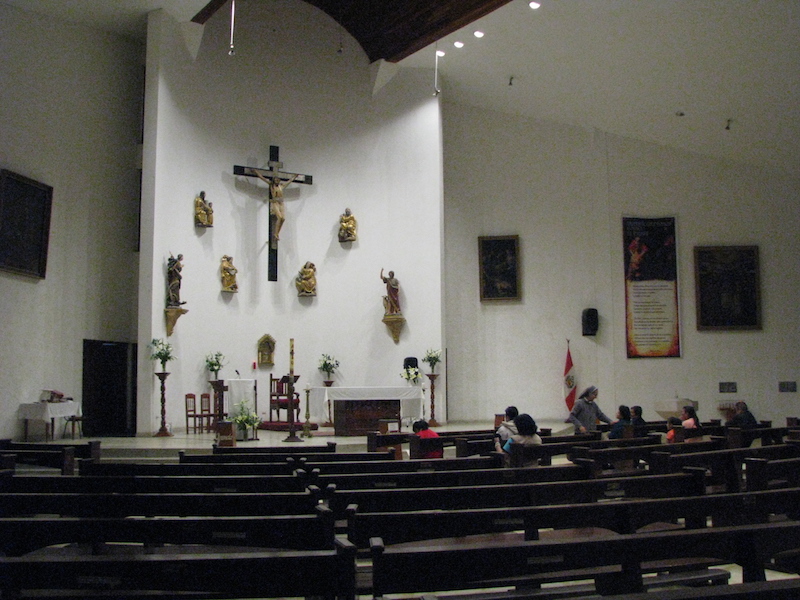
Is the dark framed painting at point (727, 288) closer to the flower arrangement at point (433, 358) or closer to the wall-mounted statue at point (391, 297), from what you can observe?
the flower arrangement at point (433, 358)

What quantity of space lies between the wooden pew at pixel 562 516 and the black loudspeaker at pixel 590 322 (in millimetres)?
11554

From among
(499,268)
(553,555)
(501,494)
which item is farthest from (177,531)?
(499,268)

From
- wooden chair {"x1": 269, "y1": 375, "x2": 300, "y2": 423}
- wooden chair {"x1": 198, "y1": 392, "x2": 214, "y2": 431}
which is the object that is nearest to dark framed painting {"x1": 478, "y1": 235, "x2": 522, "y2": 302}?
wooden chair {"x1": 269, "y1": 375, "x2": 300, "y2": 423}

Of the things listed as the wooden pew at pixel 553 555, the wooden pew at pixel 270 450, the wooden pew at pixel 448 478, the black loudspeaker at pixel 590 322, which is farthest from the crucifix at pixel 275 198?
the wooden pew at pixel 553 555

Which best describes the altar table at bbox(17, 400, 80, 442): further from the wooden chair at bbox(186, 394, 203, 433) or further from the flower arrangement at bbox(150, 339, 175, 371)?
the wooden chair at bbox(186, 394, 203, 433)

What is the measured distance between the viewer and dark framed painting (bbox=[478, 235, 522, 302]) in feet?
51.3

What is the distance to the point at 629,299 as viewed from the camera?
1535 centimetres

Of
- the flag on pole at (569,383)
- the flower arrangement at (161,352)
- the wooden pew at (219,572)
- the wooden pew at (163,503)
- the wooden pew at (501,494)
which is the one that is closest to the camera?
the wooden pew at (219,572)

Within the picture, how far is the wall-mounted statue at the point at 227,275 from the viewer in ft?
45.2

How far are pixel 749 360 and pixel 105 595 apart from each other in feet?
47.6

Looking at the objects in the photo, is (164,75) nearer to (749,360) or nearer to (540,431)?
(540,431)

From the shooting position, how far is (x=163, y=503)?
3.54 metres

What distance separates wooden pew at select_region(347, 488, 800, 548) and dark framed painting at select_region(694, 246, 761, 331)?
12071 millimetres

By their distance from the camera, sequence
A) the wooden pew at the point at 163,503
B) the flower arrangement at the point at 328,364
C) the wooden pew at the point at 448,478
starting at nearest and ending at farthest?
the wooden pew at the point at 163,503 < the wooden pew at the point at 448,478 < the flower arrangement at the point at 328,364
